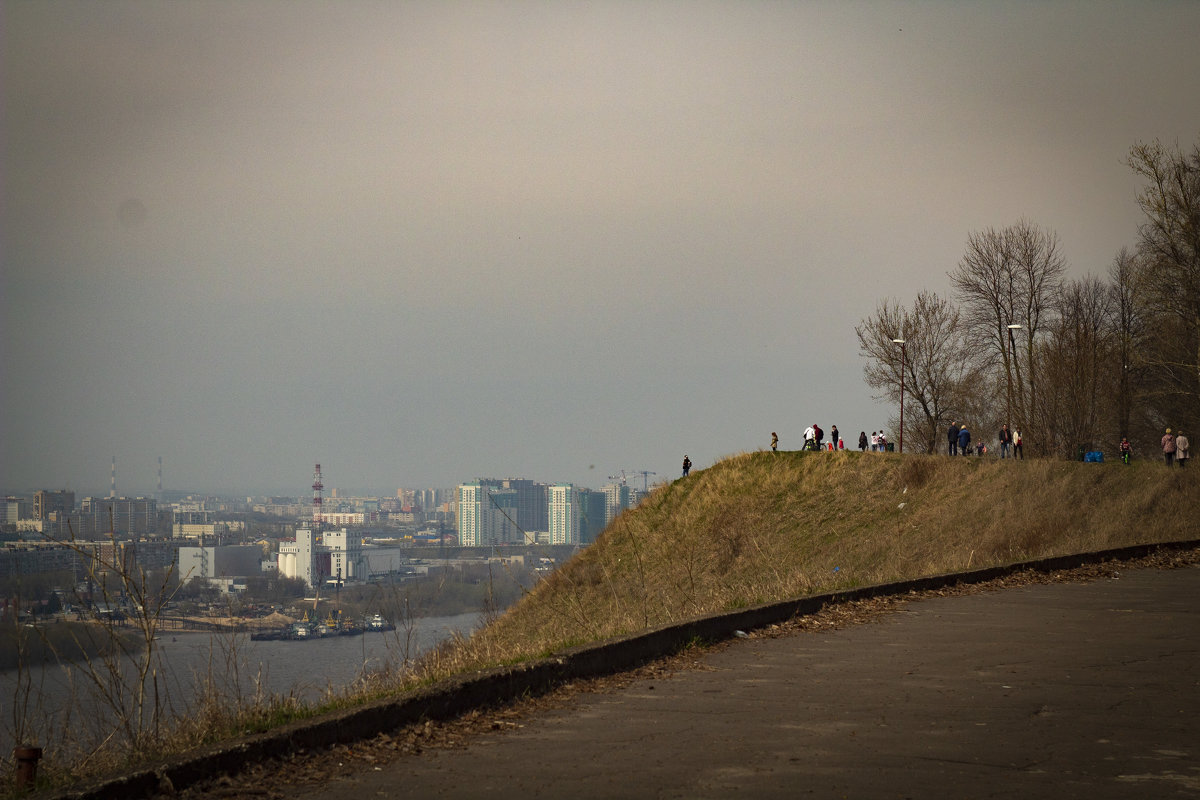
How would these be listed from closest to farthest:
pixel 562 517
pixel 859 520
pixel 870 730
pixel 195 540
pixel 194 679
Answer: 1. pixel 870 730
2. pixel 194 679
3. pixel 195 540
4. pixel 562 517
5. pixel 859 520

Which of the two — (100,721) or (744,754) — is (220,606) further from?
(744,754)

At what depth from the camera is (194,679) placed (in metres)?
7.38

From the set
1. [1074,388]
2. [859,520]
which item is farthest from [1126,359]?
[859,520]

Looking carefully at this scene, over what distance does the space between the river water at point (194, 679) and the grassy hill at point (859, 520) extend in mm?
6991

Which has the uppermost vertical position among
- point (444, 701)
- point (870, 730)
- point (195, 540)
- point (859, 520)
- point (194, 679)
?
point (195, 540)

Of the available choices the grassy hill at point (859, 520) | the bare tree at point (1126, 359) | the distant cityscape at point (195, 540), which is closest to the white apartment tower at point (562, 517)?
→ the distant cityscape at point (195, 540)

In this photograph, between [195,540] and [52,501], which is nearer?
[52,501]

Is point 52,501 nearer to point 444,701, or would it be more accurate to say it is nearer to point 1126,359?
point 444,701

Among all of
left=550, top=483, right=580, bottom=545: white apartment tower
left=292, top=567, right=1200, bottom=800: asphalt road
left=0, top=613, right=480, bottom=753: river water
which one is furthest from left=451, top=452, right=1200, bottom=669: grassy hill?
left=0, top=613, right=480, bottom=753: river water

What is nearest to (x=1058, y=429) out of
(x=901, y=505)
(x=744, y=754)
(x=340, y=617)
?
(x=901, y=505)

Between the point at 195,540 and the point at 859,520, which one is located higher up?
the point at 195,540

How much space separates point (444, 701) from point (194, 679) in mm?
1809

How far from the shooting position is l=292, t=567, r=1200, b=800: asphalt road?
539cm

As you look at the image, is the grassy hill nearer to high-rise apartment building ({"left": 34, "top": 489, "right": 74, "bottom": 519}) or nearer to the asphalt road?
the asphalt road
